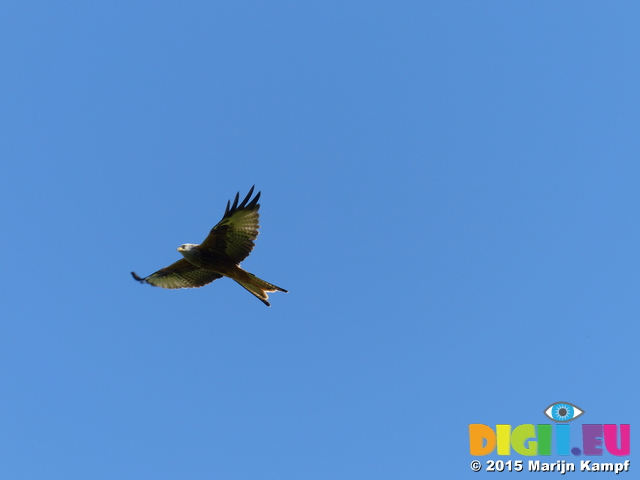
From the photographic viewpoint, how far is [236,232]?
9.79 meters

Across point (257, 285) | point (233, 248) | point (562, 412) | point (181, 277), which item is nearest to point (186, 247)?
point (233, 248)

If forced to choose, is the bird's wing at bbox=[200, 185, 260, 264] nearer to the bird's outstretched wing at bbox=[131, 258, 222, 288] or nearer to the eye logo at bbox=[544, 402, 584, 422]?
the bird's outstretched wing at bbox=[131, 258, 222, 288]

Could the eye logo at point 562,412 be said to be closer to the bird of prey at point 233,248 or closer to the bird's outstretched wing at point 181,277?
the bird of prey at point 233,248

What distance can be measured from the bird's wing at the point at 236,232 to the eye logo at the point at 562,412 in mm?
6915

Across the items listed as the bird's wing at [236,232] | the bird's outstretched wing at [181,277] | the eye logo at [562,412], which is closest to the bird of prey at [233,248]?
the bird's wing at [236,232]

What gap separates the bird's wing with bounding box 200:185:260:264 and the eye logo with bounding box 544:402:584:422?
22.7 ft

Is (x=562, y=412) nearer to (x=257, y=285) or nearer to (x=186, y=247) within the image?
(x=257, y=285)

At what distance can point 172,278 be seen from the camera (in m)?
11.3

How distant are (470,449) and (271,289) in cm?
509

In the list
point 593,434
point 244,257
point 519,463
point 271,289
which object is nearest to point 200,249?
point 244,257

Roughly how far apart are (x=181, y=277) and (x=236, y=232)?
2.30 metres

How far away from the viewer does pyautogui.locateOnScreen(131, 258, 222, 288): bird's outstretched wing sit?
11094 millimetres

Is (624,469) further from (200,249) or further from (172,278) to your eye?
(172,278)

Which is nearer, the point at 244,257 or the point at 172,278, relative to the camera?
the point at 244,257
